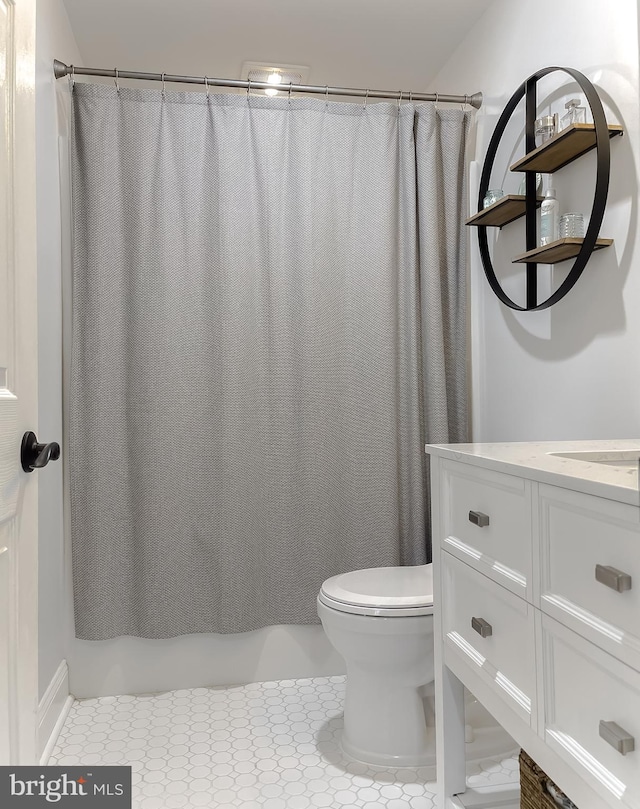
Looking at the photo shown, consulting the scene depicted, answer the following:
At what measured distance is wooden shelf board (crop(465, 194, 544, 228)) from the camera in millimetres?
1882

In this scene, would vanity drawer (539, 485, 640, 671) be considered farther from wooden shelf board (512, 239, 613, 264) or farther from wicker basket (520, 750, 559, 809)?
wooden shelf board (512, 239, 613, 264)

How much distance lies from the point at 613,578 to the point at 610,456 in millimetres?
465

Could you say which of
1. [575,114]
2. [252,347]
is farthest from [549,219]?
[252,347]

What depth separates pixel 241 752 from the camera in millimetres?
1824

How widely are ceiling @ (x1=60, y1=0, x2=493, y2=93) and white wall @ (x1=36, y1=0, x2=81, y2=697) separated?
0.77ft

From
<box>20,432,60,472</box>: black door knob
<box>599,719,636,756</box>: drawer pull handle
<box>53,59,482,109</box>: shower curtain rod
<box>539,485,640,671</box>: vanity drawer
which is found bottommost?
<box>599,719,636,756</box>: drawer pull handle

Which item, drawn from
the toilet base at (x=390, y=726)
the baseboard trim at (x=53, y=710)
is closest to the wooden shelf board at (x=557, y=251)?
the toilet base at (x=390, y=726)

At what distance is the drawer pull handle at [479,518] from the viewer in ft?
3.94

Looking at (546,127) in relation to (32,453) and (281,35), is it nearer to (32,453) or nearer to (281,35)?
(281,35)

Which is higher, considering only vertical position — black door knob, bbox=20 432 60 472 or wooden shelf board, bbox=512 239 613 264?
wooden shelf board, bbox=512 239 613 264

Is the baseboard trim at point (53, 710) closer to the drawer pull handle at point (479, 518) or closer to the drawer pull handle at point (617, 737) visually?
the drawer pull handle at point (479, 518)

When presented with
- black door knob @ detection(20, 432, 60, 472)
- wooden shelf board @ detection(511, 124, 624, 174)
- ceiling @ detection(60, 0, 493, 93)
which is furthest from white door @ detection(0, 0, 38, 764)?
ceiling @ detection(60, 0, 493, 93)

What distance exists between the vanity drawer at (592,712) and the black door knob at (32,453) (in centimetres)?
85

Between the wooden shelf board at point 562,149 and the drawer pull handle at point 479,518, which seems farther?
the wooden shelf board at point 562,149
